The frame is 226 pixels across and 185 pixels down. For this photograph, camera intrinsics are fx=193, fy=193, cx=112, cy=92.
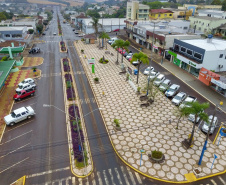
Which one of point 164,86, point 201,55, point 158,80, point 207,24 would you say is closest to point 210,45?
point 201,55

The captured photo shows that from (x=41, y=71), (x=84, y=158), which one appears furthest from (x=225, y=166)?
Result: (x=41, y=71)

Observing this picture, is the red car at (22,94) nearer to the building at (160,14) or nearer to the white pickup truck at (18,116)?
the white pickup truck at (18,116)

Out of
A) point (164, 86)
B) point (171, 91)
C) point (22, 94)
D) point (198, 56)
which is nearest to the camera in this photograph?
point (22, 94)

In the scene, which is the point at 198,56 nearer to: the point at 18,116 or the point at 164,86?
the point at 164,86

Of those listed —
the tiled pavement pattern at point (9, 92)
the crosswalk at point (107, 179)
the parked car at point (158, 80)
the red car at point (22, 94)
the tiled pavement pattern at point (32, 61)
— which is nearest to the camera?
the crosswalk at point (107, 179)

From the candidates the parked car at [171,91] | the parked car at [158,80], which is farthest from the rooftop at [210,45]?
the parked car at [171,91]

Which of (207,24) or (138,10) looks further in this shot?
(138,10)

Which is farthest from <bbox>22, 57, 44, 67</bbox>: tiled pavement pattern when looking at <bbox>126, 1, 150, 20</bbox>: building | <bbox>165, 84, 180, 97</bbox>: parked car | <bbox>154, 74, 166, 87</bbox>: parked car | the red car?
<bbox>126, 1, 150, 20</bbox>: building

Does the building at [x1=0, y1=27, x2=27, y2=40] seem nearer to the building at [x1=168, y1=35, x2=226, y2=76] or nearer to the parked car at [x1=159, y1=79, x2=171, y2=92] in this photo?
the building at [x1=168, y1=35, x2=226, y2=76]
